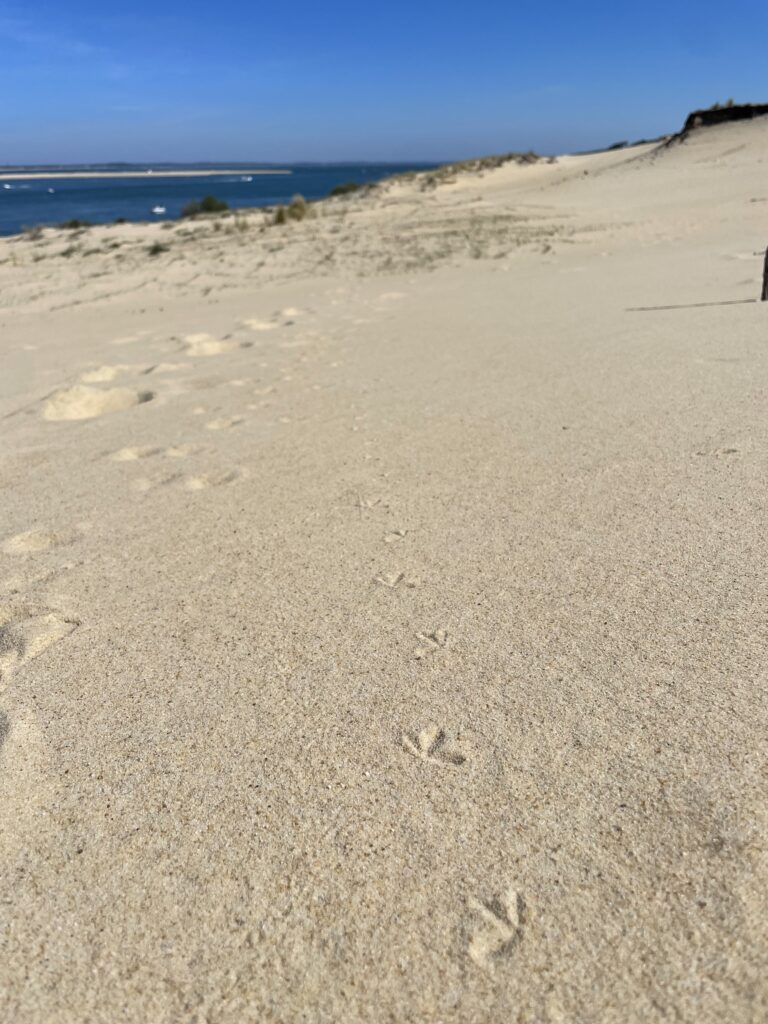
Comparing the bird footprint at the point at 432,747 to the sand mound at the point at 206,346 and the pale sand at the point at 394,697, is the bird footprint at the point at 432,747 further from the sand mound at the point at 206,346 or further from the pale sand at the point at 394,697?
the sand mound at the point at 206,346

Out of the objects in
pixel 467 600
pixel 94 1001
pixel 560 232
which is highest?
pixel 560 232

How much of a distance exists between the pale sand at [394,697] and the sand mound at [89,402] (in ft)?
0.09

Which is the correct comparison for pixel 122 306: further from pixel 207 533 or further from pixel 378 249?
pixel 207 533

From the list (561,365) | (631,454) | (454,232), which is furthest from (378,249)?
(631,454)

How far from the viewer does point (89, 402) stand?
4.07m

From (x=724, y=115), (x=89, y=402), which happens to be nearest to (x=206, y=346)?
(x=89, y=402)

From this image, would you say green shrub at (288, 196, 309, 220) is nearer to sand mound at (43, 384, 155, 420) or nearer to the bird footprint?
sand mound at (43, 384, 155, 420)

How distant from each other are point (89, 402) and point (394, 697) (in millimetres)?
3146

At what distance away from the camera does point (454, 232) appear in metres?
10.4

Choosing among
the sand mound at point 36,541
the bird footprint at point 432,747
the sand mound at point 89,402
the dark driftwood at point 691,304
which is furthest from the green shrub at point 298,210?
the bird footprint at point 432,747

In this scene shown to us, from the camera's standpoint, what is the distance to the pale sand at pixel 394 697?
112 centimetres

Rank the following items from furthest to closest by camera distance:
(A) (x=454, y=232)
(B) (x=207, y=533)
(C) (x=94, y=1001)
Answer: (A) (x=454, y=232)
(B) (x=207, y=533)
(C) (x=94, y=1001)

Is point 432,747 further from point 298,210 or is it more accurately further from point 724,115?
point 724,115

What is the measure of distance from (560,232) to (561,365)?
682 cm
